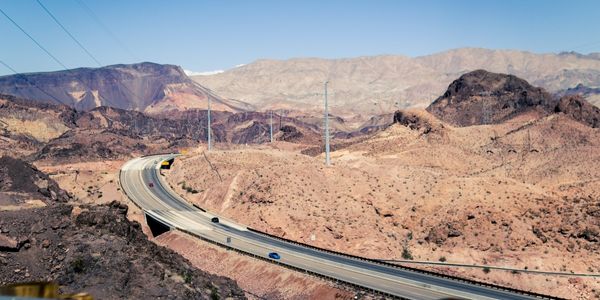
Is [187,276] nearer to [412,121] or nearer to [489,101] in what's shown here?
[412,121]

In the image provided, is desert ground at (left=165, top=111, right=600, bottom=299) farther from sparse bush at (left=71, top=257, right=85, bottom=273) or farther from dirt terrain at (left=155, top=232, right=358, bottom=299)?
sparse bush at (left=71, top=257, right=85, bottom=273)

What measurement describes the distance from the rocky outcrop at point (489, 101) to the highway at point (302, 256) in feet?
338

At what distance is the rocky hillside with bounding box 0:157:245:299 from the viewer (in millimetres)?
33250

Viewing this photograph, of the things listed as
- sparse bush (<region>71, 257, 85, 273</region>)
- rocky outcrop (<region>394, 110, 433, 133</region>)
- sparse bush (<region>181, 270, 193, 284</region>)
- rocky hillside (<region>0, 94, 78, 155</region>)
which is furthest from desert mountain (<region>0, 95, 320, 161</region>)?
sparse bush (<region>71, 257, 85, 273</region>)

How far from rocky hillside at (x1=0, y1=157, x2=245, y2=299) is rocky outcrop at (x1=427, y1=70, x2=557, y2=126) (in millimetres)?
134115

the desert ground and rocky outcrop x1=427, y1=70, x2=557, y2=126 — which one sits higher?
rocky outcrop x1=427, y1=70, x2=557, y2=126

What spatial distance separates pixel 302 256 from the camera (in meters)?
59.1

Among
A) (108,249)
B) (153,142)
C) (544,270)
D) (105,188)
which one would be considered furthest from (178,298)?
(153,142)

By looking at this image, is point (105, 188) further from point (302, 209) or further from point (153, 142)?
point (153, 142)

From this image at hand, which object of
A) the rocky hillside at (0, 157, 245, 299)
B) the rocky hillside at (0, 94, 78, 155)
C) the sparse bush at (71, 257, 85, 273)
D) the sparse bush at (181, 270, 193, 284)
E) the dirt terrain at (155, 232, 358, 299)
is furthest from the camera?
the rocky hillside at (0, 94, 78, 155)

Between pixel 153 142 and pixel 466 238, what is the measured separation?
125097 mm

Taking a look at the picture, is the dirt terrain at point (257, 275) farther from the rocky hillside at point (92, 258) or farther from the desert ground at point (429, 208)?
the desert ground at point (429, 208)

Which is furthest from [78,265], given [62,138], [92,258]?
[62,138]

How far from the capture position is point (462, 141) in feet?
450
